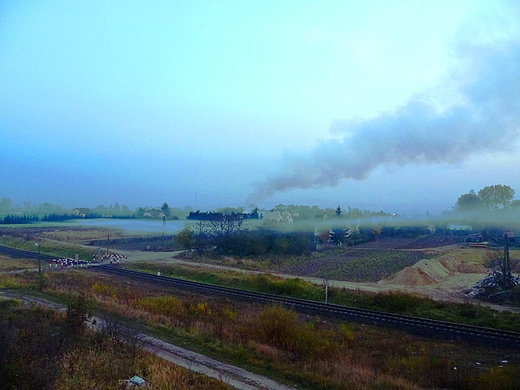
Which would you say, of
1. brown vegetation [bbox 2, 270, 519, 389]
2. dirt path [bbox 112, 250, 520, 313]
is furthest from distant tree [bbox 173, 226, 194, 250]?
brown vegetation [bbox 2, 270, 519, 389]

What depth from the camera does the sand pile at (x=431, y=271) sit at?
28.4 m

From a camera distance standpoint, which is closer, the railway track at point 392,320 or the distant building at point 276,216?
the railway track at point 392,320

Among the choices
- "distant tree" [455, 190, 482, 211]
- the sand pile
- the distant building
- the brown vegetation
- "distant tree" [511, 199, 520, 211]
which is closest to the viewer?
the brown vegetation

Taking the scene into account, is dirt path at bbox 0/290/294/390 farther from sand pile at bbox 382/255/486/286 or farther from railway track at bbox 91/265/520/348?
sand pile at bbox 382/255/486/286

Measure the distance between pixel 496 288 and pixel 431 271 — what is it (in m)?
8.13

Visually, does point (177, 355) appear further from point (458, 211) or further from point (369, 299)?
point (458, 211)

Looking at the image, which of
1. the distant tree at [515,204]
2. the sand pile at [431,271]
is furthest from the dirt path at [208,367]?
the distant tree at [515,204]

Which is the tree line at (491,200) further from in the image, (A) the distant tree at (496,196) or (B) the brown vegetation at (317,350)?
(B) the brown vegetation at (317,350)

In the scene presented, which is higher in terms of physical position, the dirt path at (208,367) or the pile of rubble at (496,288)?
the dirt path at (208,367)

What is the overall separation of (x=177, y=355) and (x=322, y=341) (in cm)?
409

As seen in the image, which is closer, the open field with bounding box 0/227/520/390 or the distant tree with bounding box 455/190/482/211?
the open field with bounding box 0/227/520/390

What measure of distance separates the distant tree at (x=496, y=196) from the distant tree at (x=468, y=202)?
1.29 metres

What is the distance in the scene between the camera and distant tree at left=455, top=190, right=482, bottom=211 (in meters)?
67.7

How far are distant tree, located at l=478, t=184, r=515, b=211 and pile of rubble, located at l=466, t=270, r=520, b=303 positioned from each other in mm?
43446
